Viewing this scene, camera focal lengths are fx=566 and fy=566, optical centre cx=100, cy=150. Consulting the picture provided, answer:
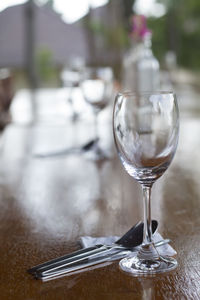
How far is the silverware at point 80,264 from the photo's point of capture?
22.7 inches

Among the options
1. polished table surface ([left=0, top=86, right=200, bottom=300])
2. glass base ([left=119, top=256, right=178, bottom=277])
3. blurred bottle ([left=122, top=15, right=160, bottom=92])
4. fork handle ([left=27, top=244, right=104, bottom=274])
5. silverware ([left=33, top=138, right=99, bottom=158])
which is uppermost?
blurred bottle ([left=122, top=15, right=160, bottom=92])

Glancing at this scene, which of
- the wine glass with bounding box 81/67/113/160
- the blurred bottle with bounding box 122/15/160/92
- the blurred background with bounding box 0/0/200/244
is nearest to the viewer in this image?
the blurred background with bounding box 0/0/200/244

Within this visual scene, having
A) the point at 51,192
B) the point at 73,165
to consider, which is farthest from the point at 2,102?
the point at 51,192

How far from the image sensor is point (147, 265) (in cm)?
58

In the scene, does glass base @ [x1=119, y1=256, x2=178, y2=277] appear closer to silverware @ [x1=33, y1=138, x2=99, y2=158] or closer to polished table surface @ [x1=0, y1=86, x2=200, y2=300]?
polished table surface @ [x1=0, y1=86, x2=200, y2=300]

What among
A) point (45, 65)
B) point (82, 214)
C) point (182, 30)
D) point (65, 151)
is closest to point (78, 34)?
point (45, 65)

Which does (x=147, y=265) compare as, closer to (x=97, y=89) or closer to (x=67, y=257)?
(x=67, y=257)

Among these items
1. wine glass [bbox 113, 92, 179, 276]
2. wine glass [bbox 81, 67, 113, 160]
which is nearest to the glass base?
wine glass [bbox 113, 92, 179, 276]

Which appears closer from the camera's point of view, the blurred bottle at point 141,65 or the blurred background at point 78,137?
A: the blurred background at point 78,137

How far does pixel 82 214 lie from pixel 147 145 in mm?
258

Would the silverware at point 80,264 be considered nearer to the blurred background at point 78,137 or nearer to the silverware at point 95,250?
the silverware at point 95,250

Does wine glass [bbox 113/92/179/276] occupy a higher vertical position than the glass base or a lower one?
higher

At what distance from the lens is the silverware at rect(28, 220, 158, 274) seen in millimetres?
591

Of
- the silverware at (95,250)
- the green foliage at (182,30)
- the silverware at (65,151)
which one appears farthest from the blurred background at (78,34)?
the silverware at (95,250)
